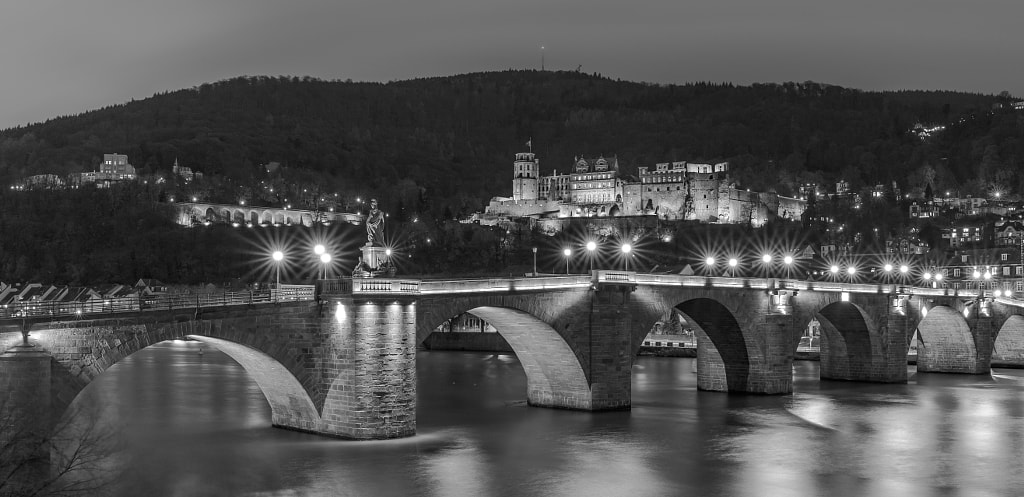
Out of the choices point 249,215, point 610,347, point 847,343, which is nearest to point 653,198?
point 249,215

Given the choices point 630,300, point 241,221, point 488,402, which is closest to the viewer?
point 630,300

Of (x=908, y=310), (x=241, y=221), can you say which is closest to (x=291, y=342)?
(x=908, y=310)

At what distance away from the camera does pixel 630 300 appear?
43219 mm

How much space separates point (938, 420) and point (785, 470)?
49.7ft

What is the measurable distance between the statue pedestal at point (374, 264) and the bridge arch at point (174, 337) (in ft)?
13.9

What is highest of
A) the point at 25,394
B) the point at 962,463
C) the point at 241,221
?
the point at 241,221

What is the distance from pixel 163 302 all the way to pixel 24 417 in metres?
6.50

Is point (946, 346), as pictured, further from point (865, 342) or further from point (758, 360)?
point (758, 360)

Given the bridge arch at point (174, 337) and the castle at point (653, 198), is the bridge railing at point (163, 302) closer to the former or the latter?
the bridge arch at point (174, 337)

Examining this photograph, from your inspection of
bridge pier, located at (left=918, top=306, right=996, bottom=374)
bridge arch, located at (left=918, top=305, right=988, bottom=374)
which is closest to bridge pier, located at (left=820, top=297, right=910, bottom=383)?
bridge arch, located at (left=918, top=305, right=988, bottom=374)

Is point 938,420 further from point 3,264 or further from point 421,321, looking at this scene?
point 3,264

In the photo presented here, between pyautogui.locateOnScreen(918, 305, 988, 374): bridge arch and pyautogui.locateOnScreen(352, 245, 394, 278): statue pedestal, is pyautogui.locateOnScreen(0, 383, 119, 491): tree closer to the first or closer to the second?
pyautogui.locateOnScreen(352, 245, 394, 278): statue pedestal

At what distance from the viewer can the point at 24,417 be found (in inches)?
941

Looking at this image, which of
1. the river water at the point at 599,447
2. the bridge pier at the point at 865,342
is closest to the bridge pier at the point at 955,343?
the bridge pier at the point at 865,342
